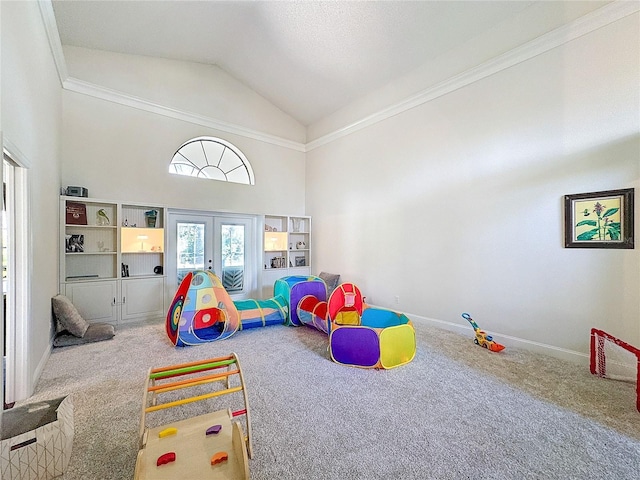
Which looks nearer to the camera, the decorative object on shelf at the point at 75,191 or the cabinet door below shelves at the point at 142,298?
the decorative object on shelf at the point at 75,191

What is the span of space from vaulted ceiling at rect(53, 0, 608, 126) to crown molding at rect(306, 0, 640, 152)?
0.38 feet

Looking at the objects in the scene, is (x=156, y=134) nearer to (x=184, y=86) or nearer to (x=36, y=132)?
(x=184, y=86)

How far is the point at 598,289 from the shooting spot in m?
3.17

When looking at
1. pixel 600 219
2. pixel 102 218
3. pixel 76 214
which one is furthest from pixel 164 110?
pixel 600 219

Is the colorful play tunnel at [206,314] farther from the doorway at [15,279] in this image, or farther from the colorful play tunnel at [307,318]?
the doorway at [15,279]

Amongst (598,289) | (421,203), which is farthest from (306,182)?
(598,289)

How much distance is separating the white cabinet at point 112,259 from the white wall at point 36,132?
1.34 feet

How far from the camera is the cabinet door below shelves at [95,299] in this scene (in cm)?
434

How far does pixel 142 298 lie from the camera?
195 inches

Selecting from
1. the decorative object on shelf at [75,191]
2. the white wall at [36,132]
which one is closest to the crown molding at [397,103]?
the white wall at [36,132]

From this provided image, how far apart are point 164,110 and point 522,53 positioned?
5.87 meters

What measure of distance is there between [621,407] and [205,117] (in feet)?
23.6

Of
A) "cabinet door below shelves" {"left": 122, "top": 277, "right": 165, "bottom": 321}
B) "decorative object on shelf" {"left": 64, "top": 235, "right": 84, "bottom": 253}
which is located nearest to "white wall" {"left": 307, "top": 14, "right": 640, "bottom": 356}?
"cabinet door below shelves" {"left": 122, "top": 277, "right": 165, "bottom": 321}

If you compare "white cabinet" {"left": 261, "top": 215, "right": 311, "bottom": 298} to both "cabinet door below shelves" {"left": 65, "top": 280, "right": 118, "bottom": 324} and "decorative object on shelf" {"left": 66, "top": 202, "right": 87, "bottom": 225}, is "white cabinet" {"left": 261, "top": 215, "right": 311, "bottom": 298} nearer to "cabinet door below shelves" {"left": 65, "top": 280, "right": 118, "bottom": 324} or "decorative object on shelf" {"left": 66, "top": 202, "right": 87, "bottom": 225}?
"cabinet door below shelves" {"left": 65, "top": 280, "right": 118, "bottom": 324}
